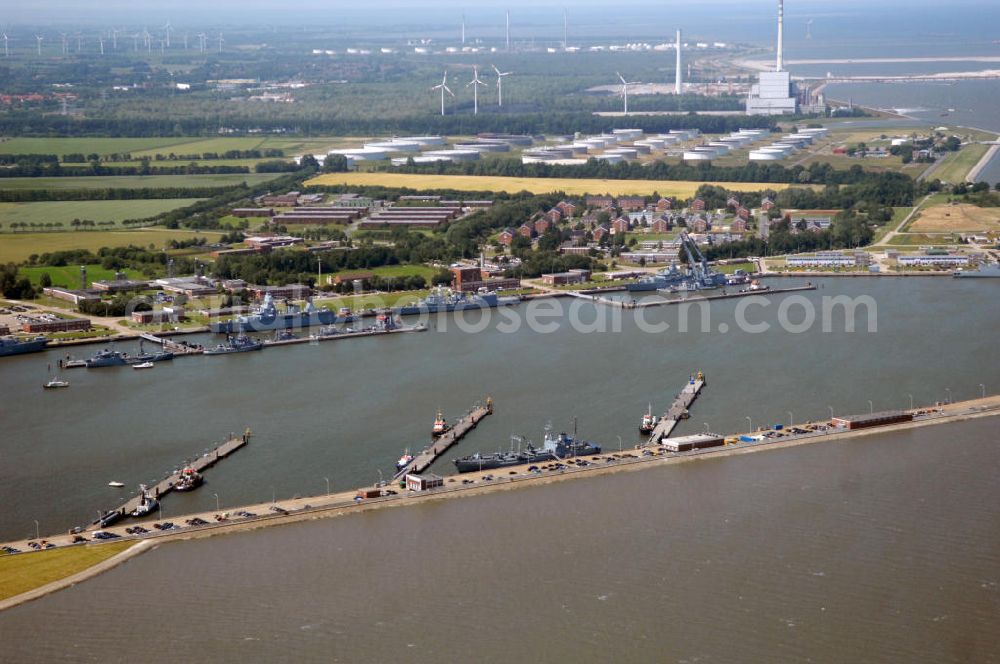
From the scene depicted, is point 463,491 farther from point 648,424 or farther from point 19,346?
point 19,346

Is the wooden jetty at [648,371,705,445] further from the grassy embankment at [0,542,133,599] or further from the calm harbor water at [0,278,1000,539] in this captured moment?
the grassy embankment at [0,542,133,599]

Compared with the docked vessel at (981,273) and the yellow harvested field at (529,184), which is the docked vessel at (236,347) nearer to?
the docked vessel at (981,273)

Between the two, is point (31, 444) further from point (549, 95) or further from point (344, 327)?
point (549, 95)

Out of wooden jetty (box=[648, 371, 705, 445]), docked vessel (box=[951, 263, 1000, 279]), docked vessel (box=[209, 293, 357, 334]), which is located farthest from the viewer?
docked vessel (box=[951, 263, 1000, 279])

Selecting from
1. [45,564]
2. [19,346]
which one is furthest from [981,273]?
[45,564]

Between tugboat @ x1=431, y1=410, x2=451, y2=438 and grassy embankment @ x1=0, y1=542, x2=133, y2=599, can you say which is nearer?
grassy embankment @ x1=0, y1=542, x2=133, y2=599

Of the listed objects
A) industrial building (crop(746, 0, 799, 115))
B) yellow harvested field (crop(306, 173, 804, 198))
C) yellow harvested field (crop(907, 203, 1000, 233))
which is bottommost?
yellow harvested field (crop(907, 203, 1000, 233))

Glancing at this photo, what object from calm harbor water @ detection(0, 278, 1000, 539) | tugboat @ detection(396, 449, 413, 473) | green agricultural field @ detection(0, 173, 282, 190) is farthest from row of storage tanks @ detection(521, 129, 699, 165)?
tugboat @ detection(396, 449, 413, 473)
